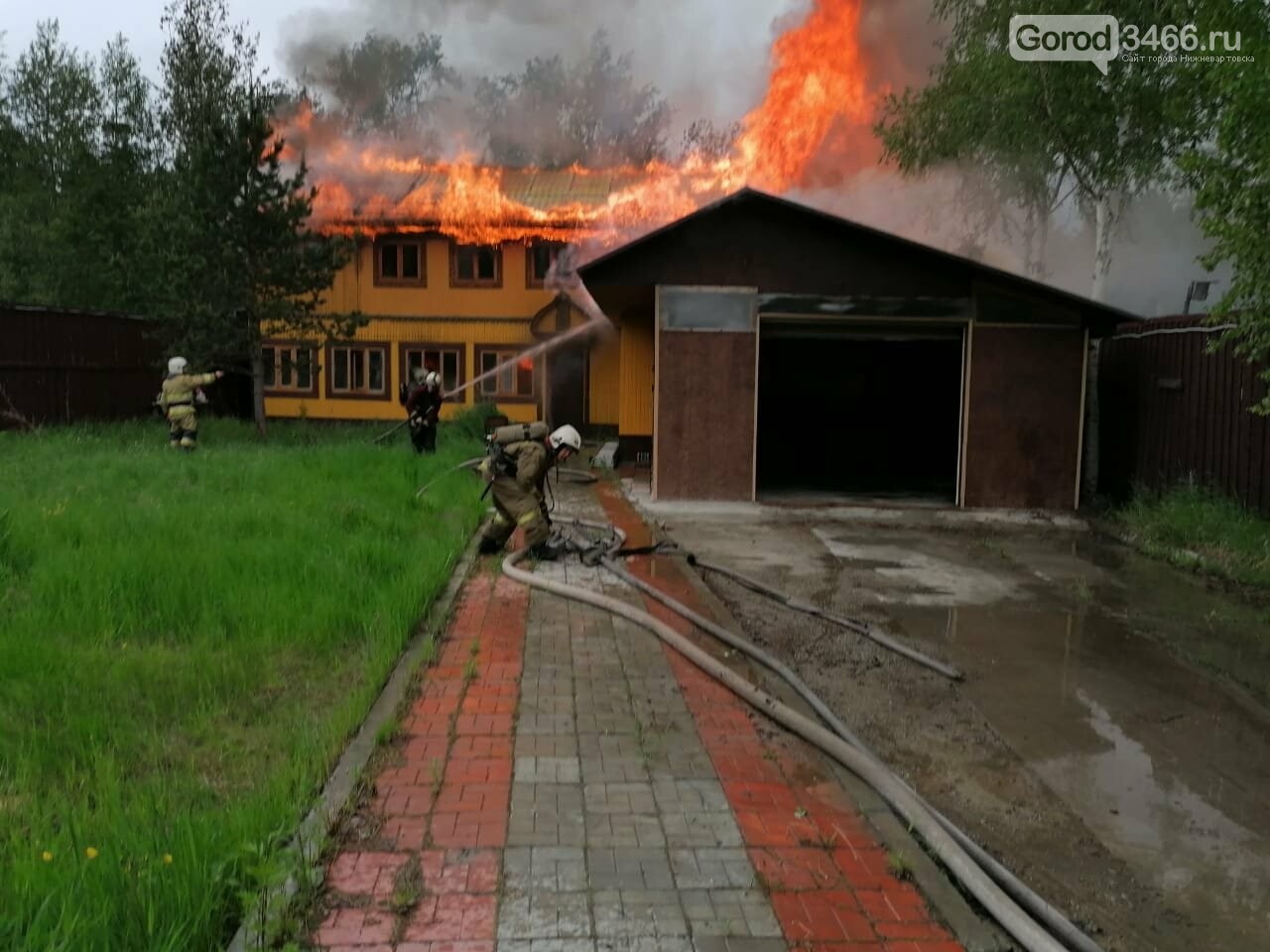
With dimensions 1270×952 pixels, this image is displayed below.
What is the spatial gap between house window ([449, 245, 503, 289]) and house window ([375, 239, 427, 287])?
0.75 metres

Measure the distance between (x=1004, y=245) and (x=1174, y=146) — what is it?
11.7 metres

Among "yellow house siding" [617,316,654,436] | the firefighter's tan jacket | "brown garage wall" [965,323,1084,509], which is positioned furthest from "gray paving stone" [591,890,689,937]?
"yellow house siding" [617,316,654,436]

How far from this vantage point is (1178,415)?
11.9 m

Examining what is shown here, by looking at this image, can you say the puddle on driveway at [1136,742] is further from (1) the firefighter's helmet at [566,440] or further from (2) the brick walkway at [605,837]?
(1) the firefighter's helmet at [566,440]

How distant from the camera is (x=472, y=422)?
19469mm

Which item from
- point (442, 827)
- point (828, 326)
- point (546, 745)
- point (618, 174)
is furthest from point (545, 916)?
point (618, 174)

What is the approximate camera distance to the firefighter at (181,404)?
15359mm

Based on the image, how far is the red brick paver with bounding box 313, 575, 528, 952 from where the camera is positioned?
9.67 feet

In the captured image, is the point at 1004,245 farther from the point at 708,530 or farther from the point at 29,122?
the point at 29,122

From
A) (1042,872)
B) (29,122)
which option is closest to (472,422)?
(1042,872)

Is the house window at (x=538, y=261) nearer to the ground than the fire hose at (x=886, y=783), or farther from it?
farther from it

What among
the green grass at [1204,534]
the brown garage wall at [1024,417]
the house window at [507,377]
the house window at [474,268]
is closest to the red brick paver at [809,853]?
the green grass at [1204,534]

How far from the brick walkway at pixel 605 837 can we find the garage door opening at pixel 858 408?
43.2ft

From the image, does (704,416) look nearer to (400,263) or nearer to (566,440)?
(566,440)
